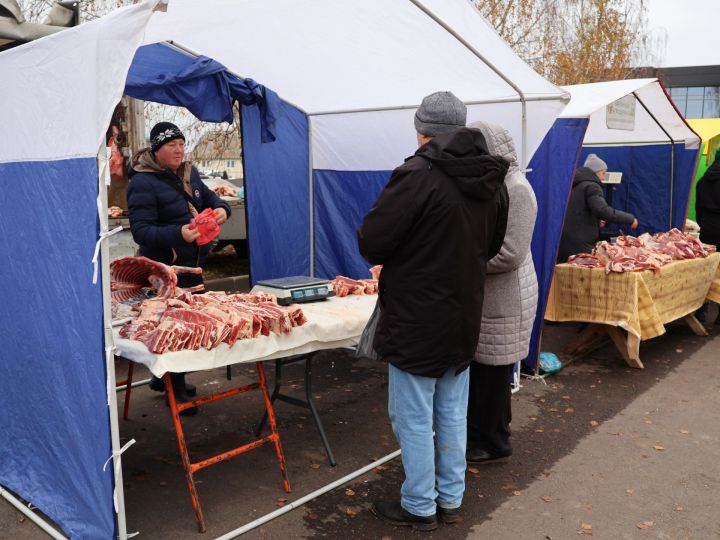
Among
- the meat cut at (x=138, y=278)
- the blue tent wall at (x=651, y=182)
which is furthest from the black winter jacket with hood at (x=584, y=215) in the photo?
the meat cut at (x=138, y=278)

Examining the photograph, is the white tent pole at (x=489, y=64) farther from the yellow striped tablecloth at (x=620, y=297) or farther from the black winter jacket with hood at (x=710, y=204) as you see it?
the black winter jacket with hood at (x=710, y=204)

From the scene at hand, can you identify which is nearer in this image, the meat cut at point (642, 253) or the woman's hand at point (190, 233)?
the woman's hand at point (190, 233)

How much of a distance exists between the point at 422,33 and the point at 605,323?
10.5 feet

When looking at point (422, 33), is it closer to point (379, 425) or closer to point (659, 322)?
point (379, 425)

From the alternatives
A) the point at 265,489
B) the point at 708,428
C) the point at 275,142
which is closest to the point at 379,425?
the point at 265,489

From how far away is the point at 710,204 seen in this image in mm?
8492

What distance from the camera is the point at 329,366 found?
6.62 metres

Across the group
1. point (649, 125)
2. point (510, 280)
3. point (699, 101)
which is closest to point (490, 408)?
point (510, 280)

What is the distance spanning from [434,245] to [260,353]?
→ 45.3 inches

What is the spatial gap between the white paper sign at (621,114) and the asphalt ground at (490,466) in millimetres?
4161

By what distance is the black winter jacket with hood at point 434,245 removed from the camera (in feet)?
10.4

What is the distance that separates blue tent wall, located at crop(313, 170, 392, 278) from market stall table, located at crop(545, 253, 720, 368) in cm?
195

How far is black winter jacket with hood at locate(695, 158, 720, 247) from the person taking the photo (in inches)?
332

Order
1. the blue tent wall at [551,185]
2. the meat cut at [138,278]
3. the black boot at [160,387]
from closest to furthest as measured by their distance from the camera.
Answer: the meat cut at [138,278] < the black boot at [160,387] < the blue tent wall at [551,185]
